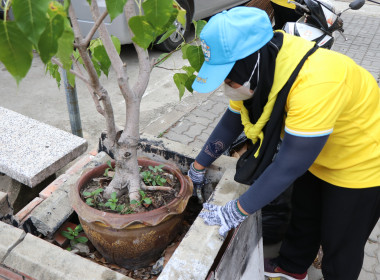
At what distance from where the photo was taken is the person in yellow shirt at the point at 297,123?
1387 mm

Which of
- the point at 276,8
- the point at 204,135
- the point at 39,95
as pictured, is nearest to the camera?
the point at 276,8

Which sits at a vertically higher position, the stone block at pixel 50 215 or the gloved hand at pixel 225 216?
the gloved hand at pixel 225 216

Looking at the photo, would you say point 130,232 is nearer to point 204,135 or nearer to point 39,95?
point 204,135

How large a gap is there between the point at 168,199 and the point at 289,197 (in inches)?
30.5

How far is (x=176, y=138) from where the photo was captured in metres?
3.70

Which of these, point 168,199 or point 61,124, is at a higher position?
point 168,199

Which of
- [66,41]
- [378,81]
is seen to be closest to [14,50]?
[66,41]

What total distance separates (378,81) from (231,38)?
4.33 meters

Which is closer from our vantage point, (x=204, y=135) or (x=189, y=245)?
(x=189, y=245)

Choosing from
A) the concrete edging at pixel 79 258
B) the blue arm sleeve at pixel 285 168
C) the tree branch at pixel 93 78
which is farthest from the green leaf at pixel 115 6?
the concrete edging at pixel 79 258

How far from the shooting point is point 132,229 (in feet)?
5.53

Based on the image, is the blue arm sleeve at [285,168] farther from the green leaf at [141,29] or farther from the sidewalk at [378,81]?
the sidewalk at [378,81]

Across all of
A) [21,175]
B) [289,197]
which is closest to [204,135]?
[289,197]

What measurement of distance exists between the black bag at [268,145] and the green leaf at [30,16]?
947 millimetres
